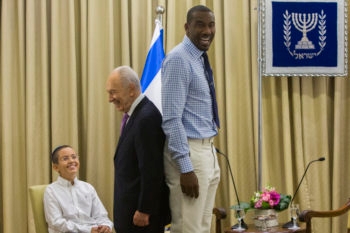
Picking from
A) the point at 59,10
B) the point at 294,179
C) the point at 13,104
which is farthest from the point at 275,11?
the point at 13,104

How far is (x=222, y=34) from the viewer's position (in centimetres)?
454

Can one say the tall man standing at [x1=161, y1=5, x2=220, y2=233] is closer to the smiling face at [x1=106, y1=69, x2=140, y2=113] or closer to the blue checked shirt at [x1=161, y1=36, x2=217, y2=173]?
the blue checked shirt at [x1=161, y1=36, x2=217, y2=173]

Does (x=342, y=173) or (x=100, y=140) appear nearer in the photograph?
(x=100, y=140)

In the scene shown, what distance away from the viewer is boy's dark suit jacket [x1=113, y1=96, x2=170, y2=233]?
2305 mm

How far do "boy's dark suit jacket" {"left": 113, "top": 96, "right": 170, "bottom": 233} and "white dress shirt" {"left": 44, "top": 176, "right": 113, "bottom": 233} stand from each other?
1.06 meters

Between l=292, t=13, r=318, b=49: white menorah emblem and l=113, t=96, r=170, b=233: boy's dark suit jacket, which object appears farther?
l=292, t=13, r=318, b=49: white menorah emblem

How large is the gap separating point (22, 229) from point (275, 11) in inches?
105

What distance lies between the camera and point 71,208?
11.5 feet

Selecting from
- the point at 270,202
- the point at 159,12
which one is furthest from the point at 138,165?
the point at 159,12

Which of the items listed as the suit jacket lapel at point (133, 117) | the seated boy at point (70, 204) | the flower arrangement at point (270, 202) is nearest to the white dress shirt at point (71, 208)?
the seated boy at point (70, 204)

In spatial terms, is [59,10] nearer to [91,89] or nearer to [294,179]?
[91,89]

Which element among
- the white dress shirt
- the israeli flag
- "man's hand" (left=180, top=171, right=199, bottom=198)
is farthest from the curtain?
"man's hand" (left=180, top=171, right=199, bottom=198)

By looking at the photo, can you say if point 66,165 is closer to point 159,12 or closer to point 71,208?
point 71,208

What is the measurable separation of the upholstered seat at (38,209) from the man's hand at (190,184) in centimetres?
154
